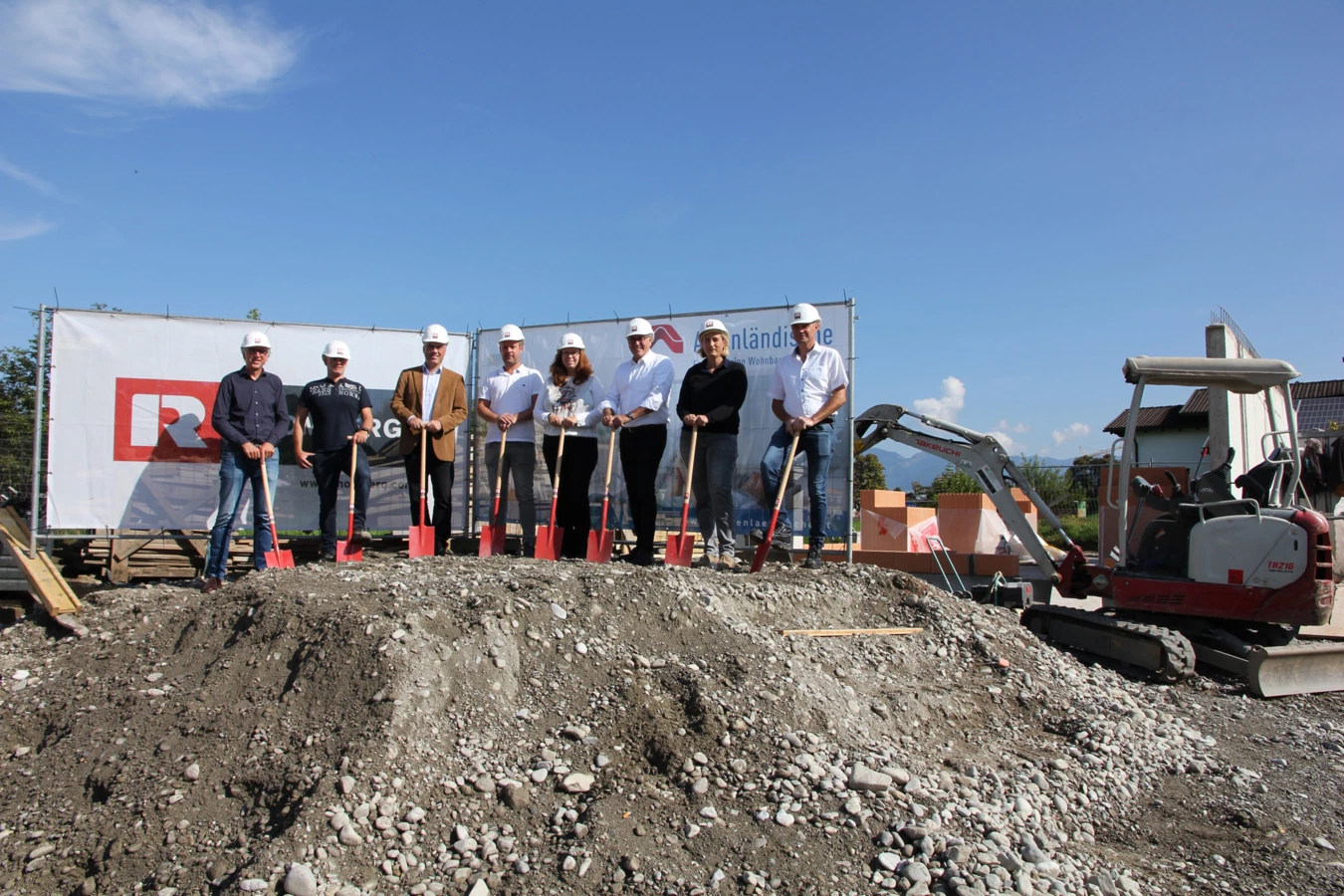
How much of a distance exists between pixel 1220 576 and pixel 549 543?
501cm

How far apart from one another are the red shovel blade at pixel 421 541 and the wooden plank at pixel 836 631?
3190mm

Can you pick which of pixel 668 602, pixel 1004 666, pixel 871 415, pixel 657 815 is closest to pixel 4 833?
pixel 657 815

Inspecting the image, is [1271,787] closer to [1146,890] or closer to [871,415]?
[1146,890]

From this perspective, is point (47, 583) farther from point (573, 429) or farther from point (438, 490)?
point (573, 429)

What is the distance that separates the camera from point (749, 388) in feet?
26.7

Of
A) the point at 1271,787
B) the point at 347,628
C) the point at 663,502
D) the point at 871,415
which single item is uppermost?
the point at 871,415

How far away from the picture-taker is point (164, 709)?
4.33 meters

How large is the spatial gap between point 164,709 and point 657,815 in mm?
2589

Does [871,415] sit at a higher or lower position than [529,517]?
higher

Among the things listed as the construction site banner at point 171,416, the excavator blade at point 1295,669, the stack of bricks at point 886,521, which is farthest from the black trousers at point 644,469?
the stack of bricks at point 886,521

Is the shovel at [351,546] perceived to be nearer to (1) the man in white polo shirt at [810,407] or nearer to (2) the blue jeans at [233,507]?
(2) the blue jeans at [233,507]

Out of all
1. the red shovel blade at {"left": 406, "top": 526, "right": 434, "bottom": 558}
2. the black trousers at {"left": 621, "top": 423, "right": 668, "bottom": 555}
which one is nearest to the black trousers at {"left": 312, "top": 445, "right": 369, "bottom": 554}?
the red shovel blade at {"left": 406, "top": 526, "right": 434, "bottom": 558}

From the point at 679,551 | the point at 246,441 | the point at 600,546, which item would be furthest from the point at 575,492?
the point at 246,441

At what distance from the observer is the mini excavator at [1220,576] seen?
19.9 feet
